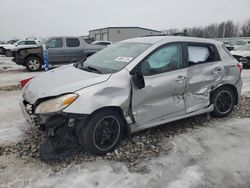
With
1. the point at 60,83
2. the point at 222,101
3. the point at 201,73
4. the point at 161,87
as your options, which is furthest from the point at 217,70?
the point at 60,83

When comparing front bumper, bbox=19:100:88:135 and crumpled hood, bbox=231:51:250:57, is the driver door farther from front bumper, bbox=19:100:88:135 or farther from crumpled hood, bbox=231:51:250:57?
crumpled hood, bbox=231:51:250:57

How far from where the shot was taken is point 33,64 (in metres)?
12.1

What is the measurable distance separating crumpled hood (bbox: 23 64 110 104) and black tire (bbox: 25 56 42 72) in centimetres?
878

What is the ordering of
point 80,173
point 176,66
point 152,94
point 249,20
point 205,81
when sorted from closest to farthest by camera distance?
1. point 80,173
2. point 152,94
3. point 176,66
4. point 205,81
5. point 249,20

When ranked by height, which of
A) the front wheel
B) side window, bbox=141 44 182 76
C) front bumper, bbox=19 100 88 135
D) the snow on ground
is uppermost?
side window, bbox=141 44 182 76

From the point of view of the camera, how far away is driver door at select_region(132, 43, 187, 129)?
365 centimetres

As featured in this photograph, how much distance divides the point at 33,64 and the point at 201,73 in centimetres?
970

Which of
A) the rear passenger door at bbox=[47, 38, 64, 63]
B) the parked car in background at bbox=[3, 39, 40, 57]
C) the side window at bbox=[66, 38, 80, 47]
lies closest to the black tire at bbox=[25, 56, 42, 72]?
the rear passenger door at bbox=[47, 38, 64, 63]

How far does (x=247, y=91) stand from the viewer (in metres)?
7.46

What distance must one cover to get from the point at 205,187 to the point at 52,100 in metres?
2.11

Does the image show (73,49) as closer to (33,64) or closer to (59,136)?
(33,64)

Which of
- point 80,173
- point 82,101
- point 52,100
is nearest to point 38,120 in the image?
point 52,100

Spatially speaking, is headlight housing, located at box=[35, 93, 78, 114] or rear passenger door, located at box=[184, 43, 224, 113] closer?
headlight housing, located at box=[35, 93, 78, 114]

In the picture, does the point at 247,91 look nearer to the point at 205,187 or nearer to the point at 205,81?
the point at 205,81
